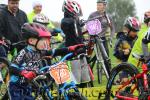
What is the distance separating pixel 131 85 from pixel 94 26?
95.3 inches

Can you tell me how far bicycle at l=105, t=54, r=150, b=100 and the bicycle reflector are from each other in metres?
1.78

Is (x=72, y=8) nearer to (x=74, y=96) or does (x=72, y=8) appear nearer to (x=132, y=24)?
(x=132, y=24)

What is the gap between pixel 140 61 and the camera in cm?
852

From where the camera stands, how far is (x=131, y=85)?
8023mm

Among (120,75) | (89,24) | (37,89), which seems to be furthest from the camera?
(89,24)

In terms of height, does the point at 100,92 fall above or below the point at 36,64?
below

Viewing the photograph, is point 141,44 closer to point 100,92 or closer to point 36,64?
point 100,92

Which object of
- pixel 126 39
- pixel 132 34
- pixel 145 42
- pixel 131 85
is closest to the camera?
pixel 131 85

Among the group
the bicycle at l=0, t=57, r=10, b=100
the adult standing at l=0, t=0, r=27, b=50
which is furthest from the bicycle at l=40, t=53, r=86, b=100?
the adult standing at l=0, t=0, r=27, b=50

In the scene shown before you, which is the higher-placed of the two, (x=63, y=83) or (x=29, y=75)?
(x=29, y=75)

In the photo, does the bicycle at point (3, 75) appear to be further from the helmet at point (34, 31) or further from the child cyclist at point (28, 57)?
the helmet at point (34, 31)

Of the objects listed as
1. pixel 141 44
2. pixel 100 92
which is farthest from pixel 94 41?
pixel 141 44

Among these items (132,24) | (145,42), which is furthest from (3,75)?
(132,24)

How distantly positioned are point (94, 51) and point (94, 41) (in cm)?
28
